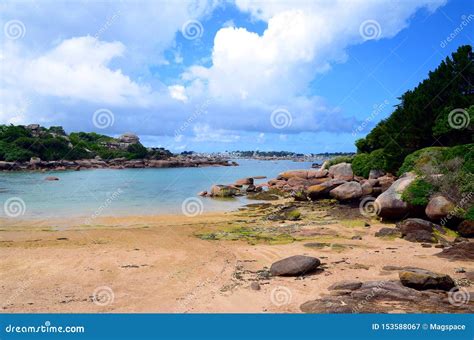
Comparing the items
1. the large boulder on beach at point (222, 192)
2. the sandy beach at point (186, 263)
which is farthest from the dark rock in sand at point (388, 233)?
the large boulder on beach at point (222, 192)

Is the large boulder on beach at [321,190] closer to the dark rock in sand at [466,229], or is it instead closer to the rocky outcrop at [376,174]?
the rocky outcrop at [376,174]

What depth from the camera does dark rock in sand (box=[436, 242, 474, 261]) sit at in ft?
36.2

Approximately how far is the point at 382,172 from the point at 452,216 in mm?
18910

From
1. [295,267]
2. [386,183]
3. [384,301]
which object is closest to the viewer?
[384,301]

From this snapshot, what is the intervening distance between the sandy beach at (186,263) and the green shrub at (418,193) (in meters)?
1.62

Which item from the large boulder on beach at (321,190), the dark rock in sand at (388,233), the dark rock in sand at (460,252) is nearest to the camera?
the dark rock in sand at (460,252)

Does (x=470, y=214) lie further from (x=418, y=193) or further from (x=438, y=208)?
(x=418, y=193)

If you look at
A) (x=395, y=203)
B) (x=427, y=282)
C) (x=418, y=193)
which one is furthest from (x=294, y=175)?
(x=427, y=282)

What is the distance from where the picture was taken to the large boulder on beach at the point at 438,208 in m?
14.7

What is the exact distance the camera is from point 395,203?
56.3 ft

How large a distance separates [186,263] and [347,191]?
51.5 ft

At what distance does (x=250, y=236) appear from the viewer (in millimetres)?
15867

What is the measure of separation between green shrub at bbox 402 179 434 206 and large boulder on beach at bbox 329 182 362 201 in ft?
23.3

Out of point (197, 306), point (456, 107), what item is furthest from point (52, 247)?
point (456, 107)
